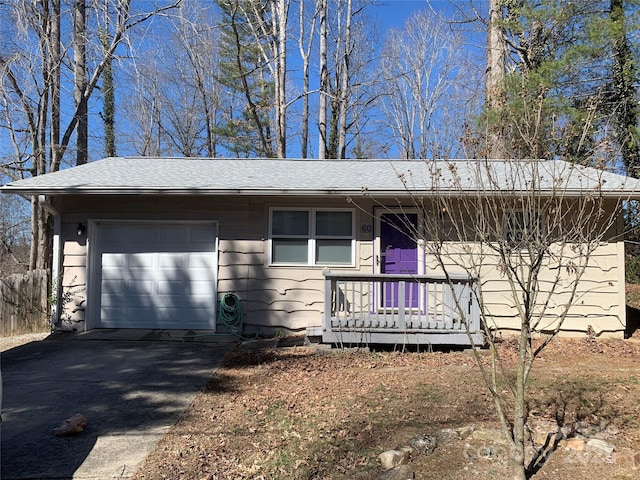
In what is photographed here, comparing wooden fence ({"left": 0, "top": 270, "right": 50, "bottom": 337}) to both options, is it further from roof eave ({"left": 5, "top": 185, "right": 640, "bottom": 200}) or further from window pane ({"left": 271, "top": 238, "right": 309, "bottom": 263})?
window pane ({"left": 271, "top": 238, "right": 309, "bottom": 263})

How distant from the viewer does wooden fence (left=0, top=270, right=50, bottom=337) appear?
8461mm

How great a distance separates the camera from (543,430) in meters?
3.60

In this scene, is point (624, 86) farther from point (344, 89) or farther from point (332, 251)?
point (344, 89)

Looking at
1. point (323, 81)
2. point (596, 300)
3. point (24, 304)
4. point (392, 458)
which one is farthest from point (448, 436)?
point (323, 81)

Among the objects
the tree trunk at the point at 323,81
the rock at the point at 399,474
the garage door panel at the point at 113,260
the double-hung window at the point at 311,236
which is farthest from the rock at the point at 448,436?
the tree trunk at the point at 323,81

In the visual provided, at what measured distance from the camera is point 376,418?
13.5 ft

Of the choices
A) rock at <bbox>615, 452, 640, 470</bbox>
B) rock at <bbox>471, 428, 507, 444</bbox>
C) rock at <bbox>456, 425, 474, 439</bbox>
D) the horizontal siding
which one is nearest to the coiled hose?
the horizontal siding

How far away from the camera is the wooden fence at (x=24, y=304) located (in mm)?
8461

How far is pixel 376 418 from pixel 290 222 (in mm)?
4584

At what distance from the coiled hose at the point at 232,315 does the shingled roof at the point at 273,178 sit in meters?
1.94

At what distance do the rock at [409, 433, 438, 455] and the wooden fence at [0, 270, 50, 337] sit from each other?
7823 millimetres

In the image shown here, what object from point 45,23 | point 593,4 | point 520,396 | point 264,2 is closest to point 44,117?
point 45,23

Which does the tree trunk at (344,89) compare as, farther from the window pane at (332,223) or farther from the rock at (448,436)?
the rock at (448,436)

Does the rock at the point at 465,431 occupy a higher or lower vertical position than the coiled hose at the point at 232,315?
lower
